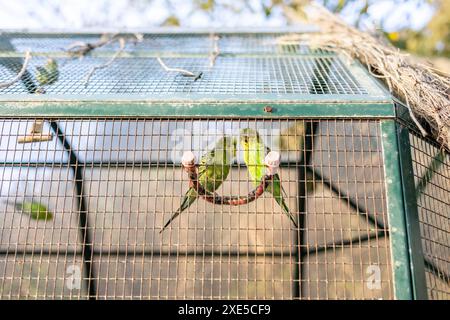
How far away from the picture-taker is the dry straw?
2.02 metres

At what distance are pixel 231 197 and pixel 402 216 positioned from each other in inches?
26.5

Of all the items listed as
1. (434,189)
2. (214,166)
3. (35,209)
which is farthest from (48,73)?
(434,189)

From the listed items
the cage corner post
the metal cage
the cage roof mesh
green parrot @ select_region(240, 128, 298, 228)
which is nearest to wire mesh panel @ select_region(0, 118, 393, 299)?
the metal cage

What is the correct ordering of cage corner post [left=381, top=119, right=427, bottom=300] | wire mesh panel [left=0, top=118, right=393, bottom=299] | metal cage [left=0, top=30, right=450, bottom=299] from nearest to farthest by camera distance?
cage corner post [left=381, top=119, right=427, bottom=300] < metal cage [left=0, top=30, right=450, bottom=299] < wire mesh panel [left=0, top=118, right=393, bottom=299]

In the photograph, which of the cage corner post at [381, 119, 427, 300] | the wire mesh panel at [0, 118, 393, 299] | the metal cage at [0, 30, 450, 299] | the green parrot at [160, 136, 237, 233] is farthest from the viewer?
A: the wire mesh panel at [0, 118, 393, 299]

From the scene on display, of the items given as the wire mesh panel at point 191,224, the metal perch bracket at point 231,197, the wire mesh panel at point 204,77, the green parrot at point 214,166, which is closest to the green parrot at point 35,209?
the wire mesh panel at point 191,224

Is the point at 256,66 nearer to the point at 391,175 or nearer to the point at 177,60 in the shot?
the point at 177,60

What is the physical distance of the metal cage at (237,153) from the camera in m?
1.83

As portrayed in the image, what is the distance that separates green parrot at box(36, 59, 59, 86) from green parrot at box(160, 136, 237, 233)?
91 centimetres

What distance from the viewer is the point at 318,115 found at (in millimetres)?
1877

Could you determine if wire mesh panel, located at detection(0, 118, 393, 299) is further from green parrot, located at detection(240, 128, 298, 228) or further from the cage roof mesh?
the cage roof mesh

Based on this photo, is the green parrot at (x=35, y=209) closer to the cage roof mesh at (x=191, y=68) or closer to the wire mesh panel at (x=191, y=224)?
the wire mesh panel at (x=191, y=224)
